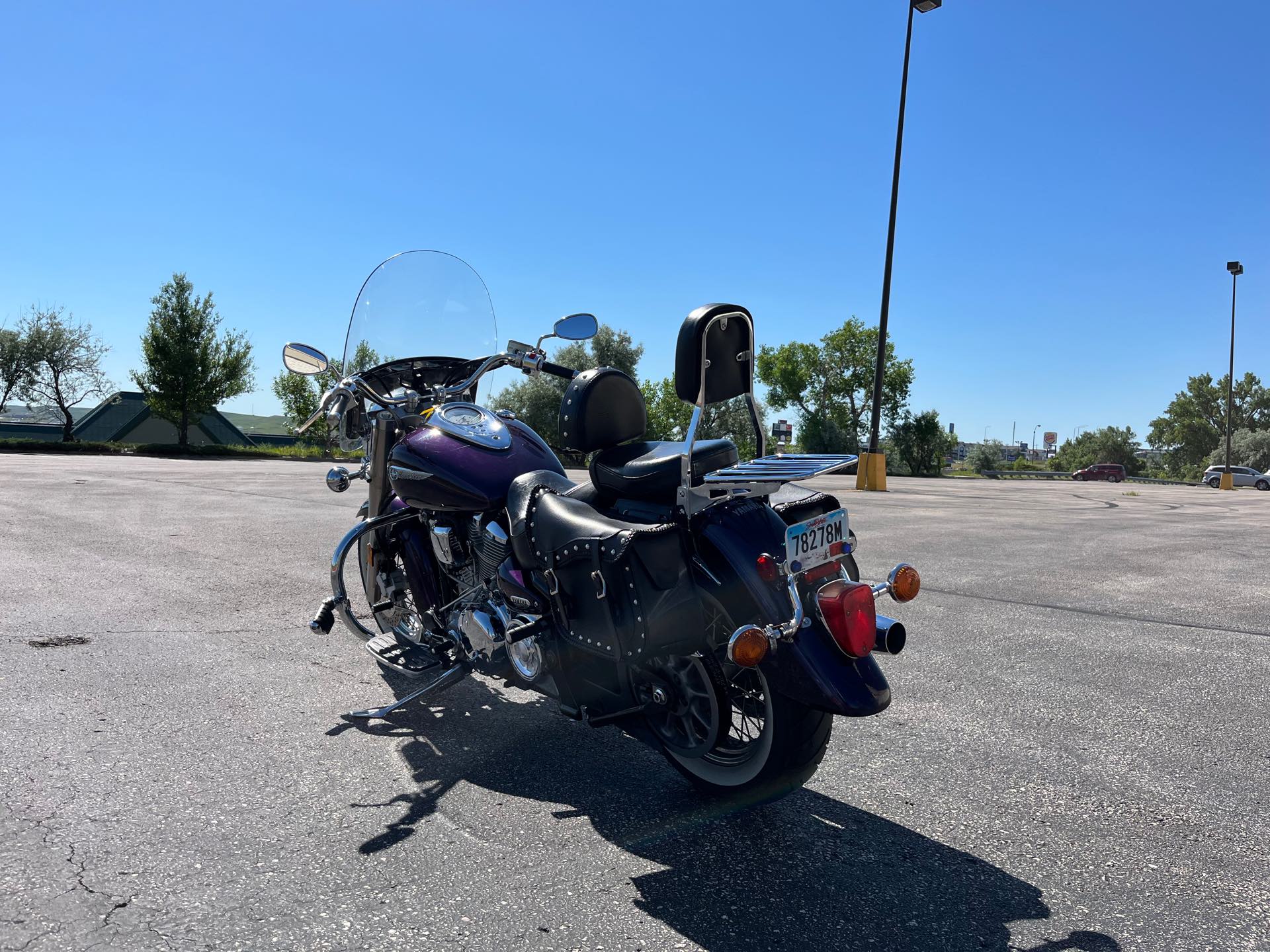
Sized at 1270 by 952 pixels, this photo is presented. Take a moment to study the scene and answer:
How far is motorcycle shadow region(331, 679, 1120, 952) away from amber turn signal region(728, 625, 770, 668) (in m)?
0.66

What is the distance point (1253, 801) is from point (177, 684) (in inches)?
176

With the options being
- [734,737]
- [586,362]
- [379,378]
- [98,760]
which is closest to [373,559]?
[379,378]

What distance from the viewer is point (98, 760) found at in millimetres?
3229

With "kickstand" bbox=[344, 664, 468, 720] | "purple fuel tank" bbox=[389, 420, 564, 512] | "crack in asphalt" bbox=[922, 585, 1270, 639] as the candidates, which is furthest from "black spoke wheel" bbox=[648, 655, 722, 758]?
"crack in asphalt" bbox=[922, 585, 1270, 639]

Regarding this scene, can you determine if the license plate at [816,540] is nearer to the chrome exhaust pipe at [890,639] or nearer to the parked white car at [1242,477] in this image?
the chrome exhaust pipe at [890,639]

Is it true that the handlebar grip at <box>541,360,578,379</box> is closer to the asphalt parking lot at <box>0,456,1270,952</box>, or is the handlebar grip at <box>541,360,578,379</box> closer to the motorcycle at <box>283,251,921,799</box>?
the motorcycle at <box>283,251,921,799</box>

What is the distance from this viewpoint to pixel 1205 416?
102 m

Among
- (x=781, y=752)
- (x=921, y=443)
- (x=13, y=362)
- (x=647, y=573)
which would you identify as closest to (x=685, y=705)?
(x=781, y=752)

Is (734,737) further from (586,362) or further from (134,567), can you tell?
(586,362)

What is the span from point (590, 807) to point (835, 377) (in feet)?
244

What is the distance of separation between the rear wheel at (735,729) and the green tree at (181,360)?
4538cm

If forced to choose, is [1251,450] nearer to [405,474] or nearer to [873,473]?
[873,473]

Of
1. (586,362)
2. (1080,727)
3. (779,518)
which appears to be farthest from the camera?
(586,362)

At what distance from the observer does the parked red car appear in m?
63.6
